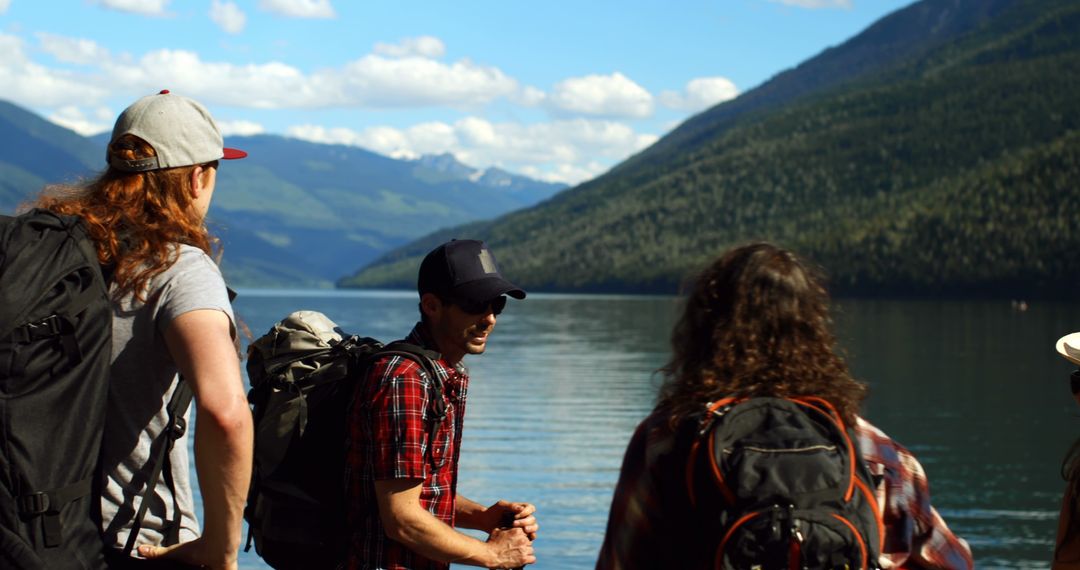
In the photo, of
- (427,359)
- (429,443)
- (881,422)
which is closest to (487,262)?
(427,359)

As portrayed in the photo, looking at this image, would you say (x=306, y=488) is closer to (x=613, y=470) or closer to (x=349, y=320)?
(x=613, y=470)

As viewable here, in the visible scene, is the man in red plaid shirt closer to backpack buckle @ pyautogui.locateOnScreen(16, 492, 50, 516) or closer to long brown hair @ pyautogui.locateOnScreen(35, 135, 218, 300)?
long brown hair @ pyautogui.locateOnScreen(35, 135, 218, 300)

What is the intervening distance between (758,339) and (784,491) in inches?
20.0

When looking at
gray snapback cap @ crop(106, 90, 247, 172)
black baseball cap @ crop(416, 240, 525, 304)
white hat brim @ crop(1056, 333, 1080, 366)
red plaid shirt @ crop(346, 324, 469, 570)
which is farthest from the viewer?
white hat brim @ crop(1056, 333, 1080, 366)

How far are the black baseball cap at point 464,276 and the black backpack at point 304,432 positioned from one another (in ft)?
0.68

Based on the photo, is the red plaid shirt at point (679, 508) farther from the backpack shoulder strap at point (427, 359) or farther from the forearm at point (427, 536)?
the backpack shoulder strap at point (427, 359)

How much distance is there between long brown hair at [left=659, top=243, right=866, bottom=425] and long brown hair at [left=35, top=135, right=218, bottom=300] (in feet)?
4.32

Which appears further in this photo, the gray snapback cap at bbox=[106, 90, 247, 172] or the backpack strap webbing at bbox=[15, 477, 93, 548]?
the gray snapback cap at bbox=[106, 90, 247, 172]

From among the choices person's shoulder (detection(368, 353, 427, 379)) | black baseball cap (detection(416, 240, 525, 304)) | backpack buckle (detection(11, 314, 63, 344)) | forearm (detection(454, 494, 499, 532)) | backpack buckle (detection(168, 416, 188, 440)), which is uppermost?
black baseball cap (detection(416, 240, 525, 304))

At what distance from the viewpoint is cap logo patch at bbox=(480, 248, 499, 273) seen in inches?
166

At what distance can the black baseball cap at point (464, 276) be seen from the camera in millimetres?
4129

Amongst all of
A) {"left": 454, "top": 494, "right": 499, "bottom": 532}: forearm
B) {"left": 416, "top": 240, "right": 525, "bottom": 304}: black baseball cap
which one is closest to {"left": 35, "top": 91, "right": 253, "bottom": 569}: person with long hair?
{"left": 416, "top": 240, "right": 525, "bottom": 304}: black baseball cap

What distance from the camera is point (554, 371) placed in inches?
2109

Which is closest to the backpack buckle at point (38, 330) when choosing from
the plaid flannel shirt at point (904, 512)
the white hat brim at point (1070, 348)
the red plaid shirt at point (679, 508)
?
the red plaid shirt at point (679, 508)
